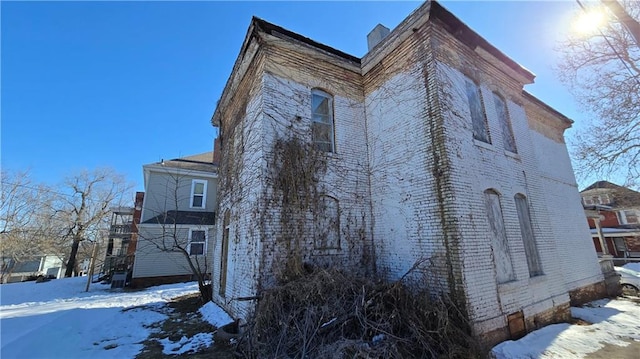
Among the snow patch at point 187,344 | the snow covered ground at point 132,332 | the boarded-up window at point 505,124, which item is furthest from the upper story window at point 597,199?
the snow patch at point 187,344

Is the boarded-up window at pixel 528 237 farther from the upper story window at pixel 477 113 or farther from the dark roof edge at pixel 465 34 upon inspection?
the dark roof edge at pixel 465 34

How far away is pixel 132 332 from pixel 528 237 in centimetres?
1136

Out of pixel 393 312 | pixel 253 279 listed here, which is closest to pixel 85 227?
pixel 253 279

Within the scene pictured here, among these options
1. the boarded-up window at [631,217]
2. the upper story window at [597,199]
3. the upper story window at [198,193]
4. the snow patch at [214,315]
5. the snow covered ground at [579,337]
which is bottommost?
the snow covered ground at [579,337]

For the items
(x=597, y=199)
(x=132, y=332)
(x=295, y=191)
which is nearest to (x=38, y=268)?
(x=132, y=332)

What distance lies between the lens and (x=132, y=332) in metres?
7.08

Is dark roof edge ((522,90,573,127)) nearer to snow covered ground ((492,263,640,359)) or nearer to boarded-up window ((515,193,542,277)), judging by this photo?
boarded-up window ((515,193,542,277))

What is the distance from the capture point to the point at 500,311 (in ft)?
20.1

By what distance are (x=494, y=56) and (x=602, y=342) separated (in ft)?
26.3

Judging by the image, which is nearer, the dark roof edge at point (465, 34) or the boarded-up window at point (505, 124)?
the dark roof edge at point (465, 34)

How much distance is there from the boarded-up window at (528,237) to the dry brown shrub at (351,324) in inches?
150

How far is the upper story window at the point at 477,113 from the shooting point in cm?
769

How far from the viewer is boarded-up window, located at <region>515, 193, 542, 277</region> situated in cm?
766

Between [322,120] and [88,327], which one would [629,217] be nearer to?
[322,120]
